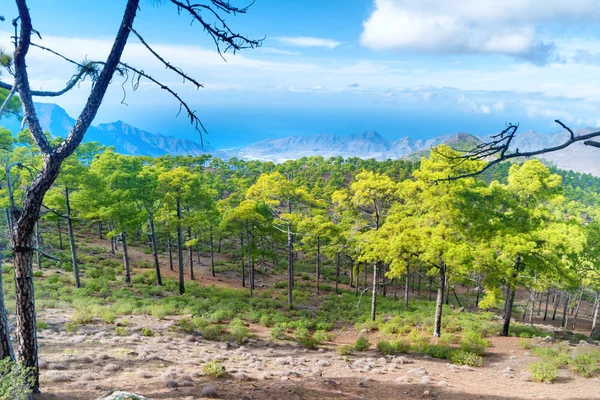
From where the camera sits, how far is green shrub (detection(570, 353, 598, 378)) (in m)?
10.8

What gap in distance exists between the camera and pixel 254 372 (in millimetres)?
9758

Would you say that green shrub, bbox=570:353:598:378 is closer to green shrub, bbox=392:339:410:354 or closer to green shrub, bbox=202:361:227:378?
green shrub, bbox=392:339:410:354

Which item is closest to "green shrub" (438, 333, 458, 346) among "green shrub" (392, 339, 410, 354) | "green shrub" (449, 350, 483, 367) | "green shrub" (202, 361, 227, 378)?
"green shrub" (392, 339, 410, 354)

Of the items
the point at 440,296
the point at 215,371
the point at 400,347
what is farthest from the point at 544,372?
the point at 215,371

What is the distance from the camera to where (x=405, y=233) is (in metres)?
16.0

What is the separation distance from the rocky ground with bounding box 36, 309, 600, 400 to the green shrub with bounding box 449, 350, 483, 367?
13.6 inches

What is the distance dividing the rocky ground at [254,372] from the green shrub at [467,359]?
346 mm

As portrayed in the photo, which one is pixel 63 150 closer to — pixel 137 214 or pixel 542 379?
pixel 542 379

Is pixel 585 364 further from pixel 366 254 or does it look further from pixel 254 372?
pixel 254 372

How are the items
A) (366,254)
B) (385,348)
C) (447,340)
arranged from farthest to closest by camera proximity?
(366,254) < (447,340) < (385,348)

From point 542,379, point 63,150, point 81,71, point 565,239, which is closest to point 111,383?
point 63,150

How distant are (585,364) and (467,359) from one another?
3492 mm

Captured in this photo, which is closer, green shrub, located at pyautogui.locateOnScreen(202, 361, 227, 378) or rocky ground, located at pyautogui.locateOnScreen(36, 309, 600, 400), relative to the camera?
rocky ground, located at pyautogui.locateOnScreen(36, 309, 600, 400)

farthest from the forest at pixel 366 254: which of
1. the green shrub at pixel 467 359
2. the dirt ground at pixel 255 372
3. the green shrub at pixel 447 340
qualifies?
the dirt ground at pixel 255 372
